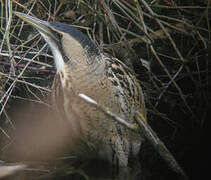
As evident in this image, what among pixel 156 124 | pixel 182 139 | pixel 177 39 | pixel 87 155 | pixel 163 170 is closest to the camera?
pixel 163 170

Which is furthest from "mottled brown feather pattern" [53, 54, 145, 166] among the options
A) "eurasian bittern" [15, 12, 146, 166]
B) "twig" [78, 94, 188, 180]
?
"twig" [78, 94, 188, 180]

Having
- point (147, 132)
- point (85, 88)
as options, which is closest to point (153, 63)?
point (85, 88)

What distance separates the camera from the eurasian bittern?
1.54 metres

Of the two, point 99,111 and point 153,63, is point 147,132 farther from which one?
point 153,63

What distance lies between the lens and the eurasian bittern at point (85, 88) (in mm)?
1539

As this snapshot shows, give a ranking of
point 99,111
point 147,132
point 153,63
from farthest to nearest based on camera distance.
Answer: point 153,63 < point 99,111 < point 147,132

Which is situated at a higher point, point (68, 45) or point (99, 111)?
point (68, 45)

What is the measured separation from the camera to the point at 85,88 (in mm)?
1562

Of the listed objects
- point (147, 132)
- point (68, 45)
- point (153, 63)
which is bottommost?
point (147, 132)

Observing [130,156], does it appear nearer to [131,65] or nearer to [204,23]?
[131,65]

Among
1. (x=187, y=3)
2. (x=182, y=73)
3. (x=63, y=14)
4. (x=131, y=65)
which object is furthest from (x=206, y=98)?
(x=63, y=14)

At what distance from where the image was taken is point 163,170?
5.04 feet

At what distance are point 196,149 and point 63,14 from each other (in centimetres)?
129

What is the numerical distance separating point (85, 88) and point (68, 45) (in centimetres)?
22
